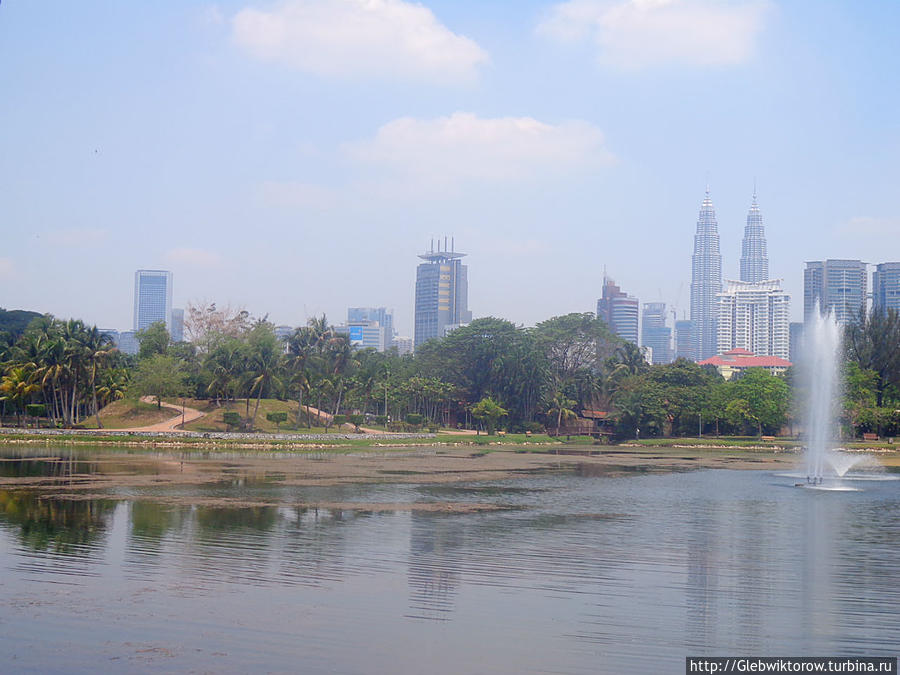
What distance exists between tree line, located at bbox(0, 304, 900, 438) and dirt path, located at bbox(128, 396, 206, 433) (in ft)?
5.26

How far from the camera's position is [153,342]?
9606cm

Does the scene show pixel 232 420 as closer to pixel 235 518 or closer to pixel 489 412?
pixel 489 412

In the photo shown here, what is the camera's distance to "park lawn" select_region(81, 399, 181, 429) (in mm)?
75688

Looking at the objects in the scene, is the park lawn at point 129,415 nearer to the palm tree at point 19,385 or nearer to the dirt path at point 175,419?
the dirt path at point 175,419

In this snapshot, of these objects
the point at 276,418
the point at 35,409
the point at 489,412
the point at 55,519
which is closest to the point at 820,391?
the point at 55,519

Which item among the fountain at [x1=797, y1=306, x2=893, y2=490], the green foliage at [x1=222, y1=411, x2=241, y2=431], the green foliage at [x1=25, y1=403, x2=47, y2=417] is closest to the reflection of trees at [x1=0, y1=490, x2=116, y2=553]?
the fountain at [x1=797, y1=306, x2=893, y2=490]

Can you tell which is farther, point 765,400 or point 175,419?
point 765,400

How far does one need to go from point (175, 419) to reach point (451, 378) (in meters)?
40.7

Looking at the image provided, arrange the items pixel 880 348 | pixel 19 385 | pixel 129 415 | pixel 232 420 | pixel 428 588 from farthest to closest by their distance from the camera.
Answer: pixel 880 348
pixel 129 415
pixel 232 420
pixel 19 385
pixel 428 588

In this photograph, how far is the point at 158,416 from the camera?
78188 millimetres

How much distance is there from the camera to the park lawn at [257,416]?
76.9 m

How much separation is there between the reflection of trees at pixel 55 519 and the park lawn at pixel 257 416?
46039 millimetres

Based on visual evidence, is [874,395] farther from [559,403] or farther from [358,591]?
[358,591]

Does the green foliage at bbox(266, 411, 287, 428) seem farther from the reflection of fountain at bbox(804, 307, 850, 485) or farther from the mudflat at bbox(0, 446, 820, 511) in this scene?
the reflection of fountain at bbox(804, 307, 850, 485)
